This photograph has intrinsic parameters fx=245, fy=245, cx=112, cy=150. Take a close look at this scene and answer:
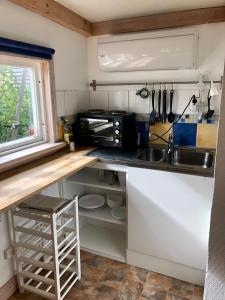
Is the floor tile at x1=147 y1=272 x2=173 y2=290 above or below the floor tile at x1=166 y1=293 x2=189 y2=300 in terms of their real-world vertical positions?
above

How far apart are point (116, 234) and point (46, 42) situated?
184cm

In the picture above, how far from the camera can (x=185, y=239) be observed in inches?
70.4

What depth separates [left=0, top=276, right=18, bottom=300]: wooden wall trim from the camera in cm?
168

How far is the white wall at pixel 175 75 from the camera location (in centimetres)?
204

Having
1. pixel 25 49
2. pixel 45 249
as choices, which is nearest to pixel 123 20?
pixel 25 49

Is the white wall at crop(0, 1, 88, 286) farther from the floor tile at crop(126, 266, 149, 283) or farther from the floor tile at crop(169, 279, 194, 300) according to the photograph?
the floor tile at crop(169, 279, 194, 300)

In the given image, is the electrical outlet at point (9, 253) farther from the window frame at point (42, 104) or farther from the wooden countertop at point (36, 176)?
the window frame at point (42, 104)

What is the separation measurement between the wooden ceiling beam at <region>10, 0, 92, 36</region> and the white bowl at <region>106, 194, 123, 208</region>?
1591 mm

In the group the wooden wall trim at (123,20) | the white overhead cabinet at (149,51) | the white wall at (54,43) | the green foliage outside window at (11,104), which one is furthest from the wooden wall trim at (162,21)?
the green foliage outside window at (11,104)

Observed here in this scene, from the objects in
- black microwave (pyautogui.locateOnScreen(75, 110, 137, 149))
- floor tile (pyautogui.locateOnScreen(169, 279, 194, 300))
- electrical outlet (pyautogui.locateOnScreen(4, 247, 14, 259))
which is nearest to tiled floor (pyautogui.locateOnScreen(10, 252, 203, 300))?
floor tile (pyautogui.locateOnScreen(169, 279, 194, 300))

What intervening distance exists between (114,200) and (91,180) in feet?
0.96

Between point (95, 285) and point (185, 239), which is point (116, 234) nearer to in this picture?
point (95, 285)

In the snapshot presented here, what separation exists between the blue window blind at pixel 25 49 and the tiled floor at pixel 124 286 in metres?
1.71

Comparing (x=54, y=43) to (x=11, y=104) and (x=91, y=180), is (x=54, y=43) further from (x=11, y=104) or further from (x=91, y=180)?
(x=91, y=180)
